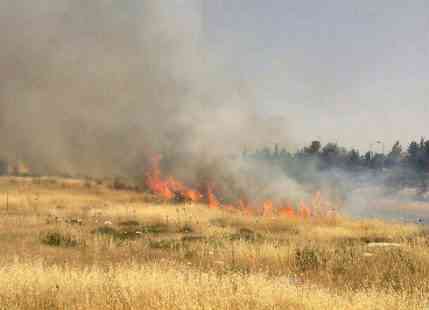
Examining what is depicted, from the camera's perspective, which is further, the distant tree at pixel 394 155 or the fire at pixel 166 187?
the distant tree at pixel 394 155

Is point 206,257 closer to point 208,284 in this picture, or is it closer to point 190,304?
point 208,284

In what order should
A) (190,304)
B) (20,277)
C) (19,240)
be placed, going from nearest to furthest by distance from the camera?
1. (190,304)
2. (20,277)
3. (19,240)

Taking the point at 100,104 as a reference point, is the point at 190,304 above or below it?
below

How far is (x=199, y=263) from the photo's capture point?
12.5 meters

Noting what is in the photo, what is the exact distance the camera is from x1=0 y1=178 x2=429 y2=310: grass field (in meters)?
7.62

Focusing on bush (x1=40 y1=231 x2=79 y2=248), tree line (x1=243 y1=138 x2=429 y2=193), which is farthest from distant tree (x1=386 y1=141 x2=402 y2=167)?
bush (x1=40 y1=231 x2=79 y2=248)

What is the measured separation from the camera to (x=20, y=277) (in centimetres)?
873

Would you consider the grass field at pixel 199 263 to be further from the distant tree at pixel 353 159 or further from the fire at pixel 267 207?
the distant tree at pixel 353 159

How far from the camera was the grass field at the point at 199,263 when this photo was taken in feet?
25.0

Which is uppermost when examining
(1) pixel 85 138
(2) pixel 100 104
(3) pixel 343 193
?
(2) pixel 100 104

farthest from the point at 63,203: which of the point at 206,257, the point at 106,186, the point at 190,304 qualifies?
the point at 190,304

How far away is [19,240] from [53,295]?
8.77 meters

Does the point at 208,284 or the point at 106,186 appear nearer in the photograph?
the point at 208,284

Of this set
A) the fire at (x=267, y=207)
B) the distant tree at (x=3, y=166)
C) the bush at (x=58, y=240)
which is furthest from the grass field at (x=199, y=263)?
the distant tree at (x=3, y=166)
